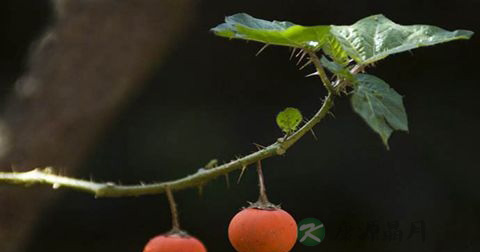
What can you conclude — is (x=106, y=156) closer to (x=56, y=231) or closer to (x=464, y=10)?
(x=56, y=231)

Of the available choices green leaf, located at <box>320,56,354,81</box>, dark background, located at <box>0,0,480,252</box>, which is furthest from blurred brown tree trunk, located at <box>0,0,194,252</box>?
green leaf, located at <box>320,56,354,81</box>

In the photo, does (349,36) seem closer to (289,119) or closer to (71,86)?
(289,119)

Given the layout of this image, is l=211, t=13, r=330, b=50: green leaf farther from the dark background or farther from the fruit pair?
the dark background

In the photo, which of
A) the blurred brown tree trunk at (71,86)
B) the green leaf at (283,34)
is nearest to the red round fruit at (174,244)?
the green leaf at (283,34)

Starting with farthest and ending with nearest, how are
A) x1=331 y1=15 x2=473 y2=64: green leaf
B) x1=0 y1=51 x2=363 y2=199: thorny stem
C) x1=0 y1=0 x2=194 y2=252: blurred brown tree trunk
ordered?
x1=0 y1=0 x2=194 y2=252: blurred brown tree trunk, x1=331 y1=15 x2=473 y2=64: green leaf, x1=0 y1=51 x2=363 y2=199: thorny stem

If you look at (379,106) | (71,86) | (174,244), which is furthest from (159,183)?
(71,86)

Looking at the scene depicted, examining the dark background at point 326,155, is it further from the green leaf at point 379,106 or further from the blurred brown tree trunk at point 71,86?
the green leaf at point 379,106
